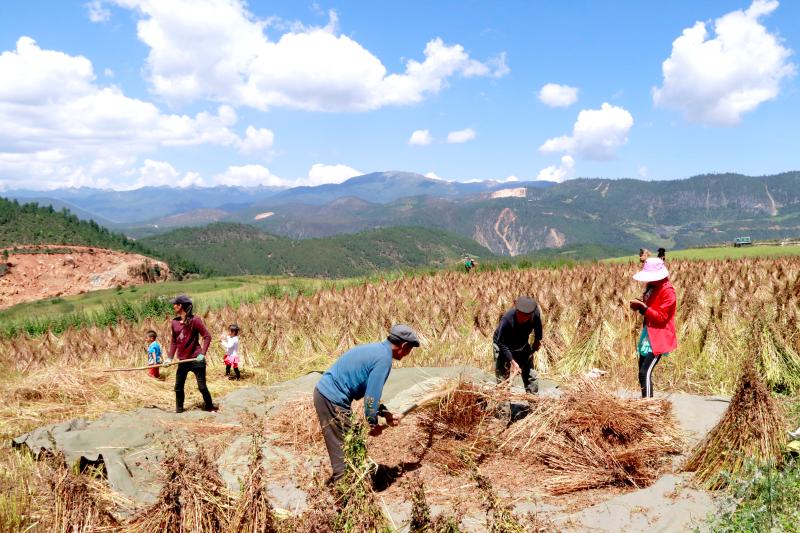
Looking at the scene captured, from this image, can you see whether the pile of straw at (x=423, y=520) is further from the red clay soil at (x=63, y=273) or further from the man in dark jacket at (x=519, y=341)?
the red clay soil at (x=63, y=273)

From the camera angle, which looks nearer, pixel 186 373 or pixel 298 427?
pixel 298 427

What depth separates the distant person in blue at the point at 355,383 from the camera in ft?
15.0

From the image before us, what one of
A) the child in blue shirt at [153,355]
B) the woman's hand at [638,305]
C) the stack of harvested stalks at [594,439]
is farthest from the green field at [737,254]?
the stack of harvested stalks at [594,439]

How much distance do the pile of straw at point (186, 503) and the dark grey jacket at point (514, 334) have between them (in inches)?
140

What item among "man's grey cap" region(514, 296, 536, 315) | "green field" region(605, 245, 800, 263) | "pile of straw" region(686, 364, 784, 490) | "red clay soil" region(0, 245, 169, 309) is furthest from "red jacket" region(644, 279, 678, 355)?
"red clay soil" region(0, 245, 169, 309)

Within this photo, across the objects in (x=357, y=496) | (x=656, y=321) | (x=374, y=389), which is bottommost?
(x=357, y=496)

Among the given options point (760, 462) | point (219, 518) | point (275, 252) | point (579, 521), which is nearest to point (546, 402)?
point (579, 521)

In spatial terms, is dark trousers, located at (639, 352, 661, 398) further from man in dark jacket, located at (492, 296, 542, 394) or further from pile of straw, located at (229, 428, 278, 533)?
pile of straw, located at (229, 428, 278, 533)

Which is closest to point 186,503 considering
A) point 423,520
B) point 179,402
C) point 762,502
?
point 423,520

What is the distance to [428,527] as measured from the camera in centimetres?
347

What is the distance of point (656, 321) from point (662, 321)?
62 mm

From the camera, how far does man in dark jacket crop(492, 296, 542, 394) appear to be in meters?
5.91

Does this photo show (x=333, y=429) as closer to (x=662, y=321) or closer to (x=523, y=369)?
(x=523, y=369)

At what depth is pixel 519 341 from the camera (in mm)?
6152
